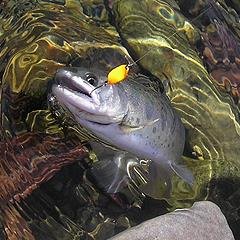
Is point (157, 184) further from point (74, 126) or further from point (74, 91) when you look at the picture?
point (74, 91)

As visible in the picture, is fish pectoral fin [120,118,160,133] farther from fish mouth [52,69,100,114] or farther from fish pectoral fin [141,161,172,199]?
fish pectoral fin [141,161,172,199]

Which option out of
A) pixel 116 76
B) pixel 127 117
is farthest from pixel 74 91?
pixel 127 117

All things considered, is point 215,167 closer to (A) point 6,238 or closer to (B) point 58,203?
(B) point 58,203

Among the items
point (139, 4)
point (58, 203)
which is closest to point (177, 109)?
point (139, 4)

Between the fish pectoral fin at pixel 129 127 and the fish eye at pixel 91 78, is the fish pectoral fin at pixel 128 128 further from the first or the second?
the fish eye at pixel 91 78

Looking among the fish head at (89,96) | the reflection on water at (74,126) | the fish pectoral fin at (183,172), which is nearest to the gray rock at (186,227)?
the fish pectoral fin at (183,172)

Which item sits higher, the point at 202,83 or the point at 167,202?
the point at 202,83

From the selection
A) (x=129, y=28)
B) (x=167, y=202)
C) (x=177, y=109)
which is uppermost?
(x=129, y=28)

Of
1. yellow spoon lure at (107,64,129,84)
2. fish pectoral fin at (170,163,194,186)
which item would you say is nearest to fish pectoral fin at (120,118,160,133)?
yellow spoon lure at (107,64,129,84)

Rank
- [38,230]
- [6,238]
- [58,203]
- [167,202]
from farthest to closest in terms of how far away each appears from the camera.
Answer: [167,202]
[58,203]
[38,230]
[6,238]
